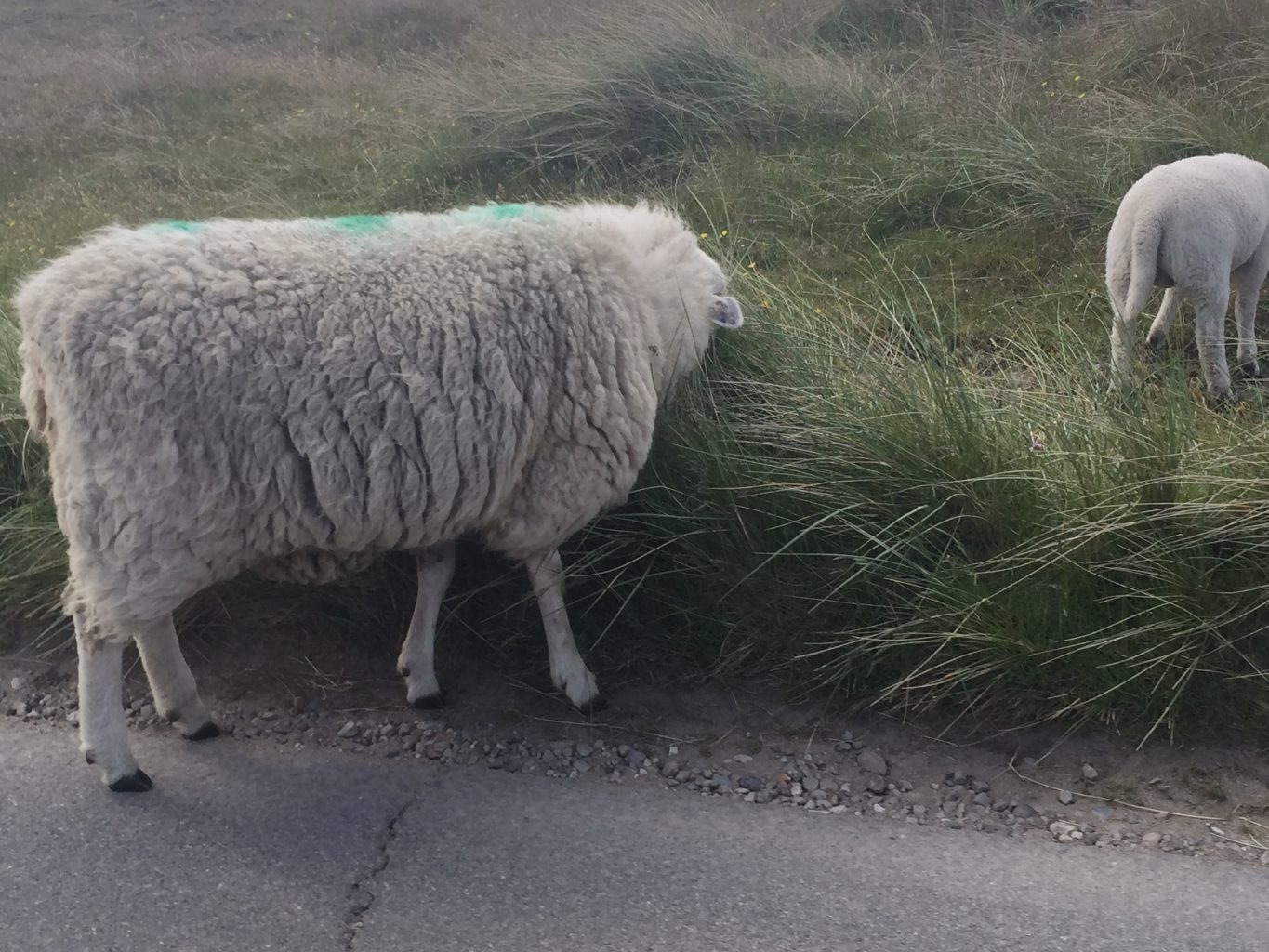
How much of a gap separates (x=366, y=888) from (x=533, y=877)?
0.42 m

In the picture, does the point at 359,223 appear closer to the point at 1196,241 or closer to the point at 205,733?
the point at 205,733

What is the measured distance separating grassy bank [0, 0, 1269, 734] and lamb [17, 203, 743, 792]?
460 millimetres

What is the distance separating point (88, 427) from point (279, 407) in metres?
0.51

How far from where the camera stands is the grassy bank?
3.32 m

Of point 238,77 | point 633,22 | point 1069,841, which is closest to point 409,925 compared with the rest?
point 1069,841

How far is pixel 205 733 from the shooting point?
344 centimetres

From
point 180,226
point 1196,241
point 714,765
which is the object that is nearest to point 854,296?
point 1196,241

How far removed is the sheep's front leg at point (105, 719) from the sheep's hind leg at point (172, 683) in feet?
0.46

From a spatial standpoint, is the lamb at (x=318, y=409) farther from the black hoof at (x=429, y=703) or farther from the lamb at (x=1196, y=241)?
the lamb at (x=1196, y=241)

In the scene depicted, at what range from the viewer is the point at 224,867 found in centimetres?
279

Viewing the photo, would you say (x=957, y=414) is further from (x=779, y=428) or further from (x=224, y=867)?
(x=224, y=867)

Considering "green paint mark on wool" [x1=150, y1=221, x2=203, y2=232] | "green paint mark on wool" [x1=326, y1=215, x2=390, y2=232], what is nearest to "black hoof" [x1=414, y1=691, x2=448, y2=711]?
"green paint mark on wool" [x1=326, y1=215, x2=390, y2=232]

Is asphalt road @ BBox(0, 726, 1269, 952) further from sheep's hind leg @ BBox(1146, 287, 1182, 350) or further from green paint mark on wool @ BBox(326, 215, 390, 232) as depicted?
sheep's hind leg @ BBox(1146, 287, 1182, 350)

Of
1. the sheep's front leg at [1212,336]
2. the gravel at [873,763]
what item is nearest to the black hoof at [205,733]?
the gravel at [873,763]
